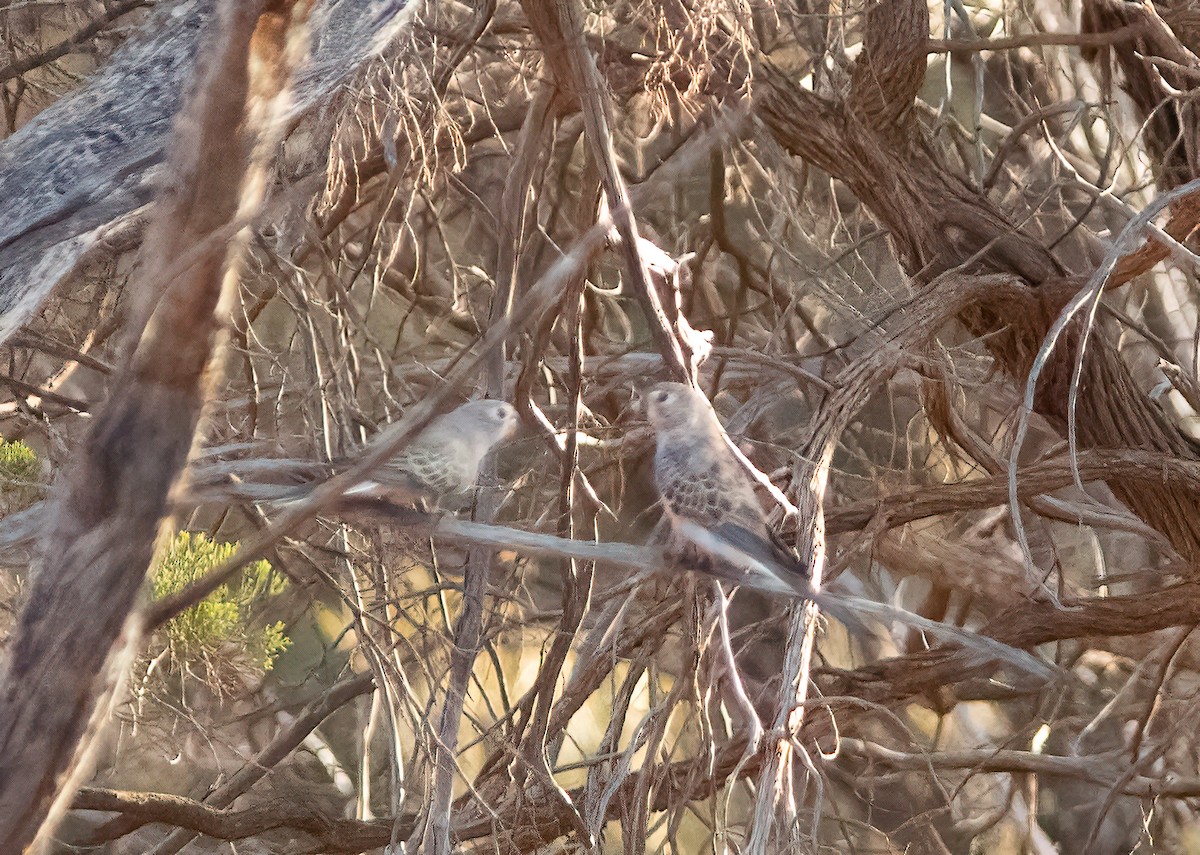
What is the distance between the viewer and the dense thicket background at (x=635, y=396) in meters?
2.20

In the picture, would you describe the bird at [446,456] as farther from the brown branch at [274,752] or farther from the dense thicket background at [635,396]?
the brown branch at [274,752]

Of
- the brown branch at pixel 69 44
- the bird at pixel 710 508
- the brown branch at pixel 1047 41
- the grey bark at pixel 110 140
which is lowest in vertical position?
the bird at pixel 710 508

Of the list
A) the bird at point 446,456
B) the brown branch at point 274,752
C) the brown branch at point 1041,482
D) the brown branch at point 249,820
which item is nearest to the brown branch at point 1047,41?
Result: the brown branch at point 1041,482

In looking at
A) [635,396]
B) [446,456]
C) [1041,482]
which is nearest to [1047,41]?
[1041,482]

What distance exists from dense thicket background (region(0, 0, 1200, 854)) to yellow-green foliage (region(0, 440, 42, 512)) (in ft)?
0.06

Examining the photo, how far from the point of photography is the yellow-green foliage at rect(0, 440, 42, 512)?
2.77 metres

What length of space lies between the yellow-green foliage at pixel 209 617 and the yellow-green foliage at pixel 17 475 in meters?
0.43

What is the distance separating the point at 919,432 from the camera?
625cm

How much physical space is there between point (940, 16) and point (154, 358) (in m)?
5.80

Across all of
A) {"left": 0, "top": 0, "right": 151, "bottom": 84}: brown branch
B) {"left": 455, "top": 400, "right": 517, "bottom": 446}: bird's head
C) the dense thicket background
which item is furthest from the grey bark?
{"left": 0, "top": 0, "right": 151, "bottom": 84}: brown branch

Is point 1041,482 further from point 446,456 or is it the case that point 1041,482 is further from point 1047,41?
point 446,456

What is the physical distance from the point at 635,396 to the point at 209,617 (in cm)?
159

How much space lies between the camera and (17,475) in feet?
9.41

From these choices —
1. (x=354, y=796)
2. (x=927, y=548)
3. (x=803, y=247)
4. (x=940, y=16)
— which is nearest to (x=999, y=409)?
(x=927, y=548)
